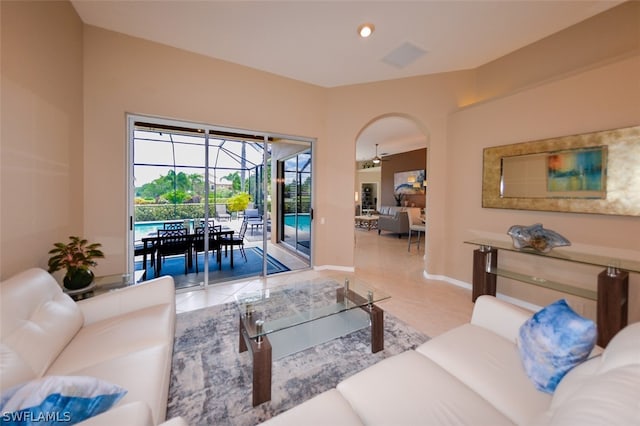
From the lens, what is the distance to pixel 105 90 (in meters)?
3.06

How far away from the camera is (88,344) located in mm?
1577

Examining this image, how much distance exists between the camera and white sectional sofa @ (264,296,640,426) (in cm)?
75

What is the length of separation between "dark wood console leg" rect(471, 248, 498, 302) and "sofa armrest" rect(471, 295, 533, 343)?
160 cm

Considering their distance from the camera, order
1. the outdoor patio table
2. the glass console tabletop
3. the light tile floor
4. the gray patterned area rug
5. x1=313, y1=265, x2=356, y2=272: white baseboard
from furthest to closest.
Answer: x1=313, y1=265, x2=356, y2=272: white baseboard < the outdoor patio table < the light tile floor < the glass console tabletop < the gray patterned area rug

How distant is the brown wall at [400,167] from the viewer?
9383 mm

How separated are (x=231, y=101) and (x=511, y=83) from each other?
4232 mm

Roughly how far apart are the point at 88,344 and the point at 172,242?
2.74 m

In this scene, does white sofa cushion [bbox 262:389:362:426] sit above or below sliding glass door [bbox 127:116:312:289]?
below

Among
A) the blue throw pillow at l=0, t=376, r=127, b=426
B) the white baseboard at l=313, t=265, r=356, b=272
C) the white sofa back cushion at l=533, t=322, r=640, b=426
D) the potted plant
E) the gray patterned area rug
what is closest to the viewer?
the white sofa back cushion at l=533, t=322, r=640, b=426

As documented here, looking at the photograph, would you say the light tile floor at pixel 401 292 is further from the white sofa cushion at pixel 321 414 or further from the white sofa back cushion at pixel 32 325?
the white sofa cushion at pixel 321 414

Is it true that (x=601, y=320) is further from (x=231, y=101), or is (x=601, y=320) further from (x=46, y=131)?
(x=46, y=131)

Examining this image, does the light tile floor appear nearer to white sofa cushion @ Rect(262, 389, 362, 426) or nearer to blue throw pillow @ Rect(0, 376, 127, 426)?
white sofa cushion @ Rect(262, 389, 362, 426)

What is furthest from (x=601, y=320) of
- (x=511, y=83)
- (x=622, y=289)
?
(x=511, y=83)

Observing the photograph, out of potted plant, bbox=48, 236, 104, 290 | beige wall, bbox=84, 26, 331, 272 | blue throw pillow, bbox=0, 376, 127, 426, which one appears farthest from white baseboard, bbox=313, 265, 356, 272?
blue throw pillow, bbox=0, 376, 127, 426
